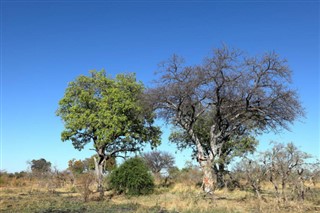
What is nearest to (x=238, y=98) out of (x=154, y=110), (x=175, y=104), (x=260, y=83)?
(x=260, y=83)

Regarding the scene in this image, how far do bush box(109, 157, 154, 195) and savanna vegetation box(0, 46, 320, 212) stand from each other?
75mm

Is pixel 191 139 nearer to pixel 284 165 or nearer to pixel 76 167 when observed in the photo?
pixel 284 165

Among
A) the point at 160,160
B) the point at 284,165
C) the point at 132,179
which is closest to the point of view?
the point at 284,165

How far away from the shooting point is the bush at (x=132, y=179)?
24.9 metres

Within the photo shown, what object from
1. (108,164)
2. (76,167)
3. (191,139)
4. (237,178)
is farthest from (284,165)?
(76,167)

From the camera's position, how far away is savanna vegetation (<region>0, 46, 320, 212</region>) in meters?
15.5

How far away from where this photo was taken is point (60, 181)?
38.8 metres

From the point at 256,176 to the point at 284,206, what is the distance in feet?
5.46

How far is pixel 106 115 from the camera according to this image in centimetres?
2820

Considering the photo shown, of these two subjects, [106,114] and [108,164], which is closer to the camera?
[106,114]

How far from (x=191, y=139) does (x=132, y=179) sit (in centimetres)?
560

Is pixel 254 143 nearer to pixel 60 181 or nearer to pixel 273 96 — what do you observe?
pixel 273 96

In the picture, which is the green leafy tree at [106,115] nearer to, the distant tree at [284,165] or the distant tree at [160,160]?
the distant tree at [284,165]

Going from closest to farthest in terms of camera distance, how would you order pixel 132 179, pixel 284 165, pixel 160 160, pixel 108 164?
pixel 284 165 < pixel 132 179 < pixel 108 164 < pixel 160 160
